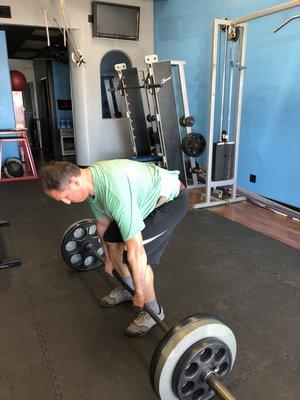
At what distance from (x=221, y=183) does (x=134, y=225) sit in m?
2.37

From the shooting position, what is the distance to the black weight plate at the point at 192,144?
138 inches

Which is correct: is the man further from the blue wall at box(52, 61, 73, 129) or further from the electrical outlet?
the blue wall at box(52, 61, 73, 129)

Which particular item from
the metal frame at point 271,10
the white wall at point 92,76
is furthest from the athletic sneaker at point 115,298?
the white wall at point 92,76

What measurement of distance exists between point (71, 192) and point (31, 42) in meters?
7.35

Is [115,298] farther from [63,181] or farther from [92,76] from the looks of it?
[92,76]

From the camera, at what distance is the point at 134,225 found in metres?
1.09

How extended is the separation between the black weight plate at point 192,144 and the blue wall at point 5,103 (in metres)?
2.70

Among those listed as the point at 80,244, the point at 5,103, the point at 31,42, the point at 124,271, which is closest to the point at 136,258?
the point at 124,271

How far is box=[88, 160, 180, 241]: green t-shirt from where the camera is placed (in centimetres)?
109

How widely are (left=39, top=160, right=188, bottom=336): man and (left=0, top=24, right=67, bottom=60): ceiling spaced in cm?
498

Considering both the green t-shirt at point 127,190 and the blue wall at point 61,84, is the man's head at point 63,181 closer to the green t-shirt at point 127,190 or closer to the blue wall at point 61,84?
the green t-shirt at point 127,190

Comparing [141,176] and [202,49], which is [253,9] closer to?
[202,49]

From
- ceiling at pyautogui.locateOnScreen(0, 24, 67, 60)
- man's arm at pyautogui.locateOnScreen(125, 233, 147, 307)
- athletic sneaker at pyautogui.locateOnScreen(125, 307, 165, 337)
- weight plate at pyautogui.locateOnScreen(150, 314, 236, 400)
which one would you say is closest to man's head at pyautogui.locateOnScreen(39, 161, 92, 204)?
man's arm at pyautogui.locateOnScreen(125, 233, 147, 307)

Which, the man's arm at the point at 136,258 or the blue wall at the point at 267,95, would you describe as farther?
the blue wall at the point at 267,95
